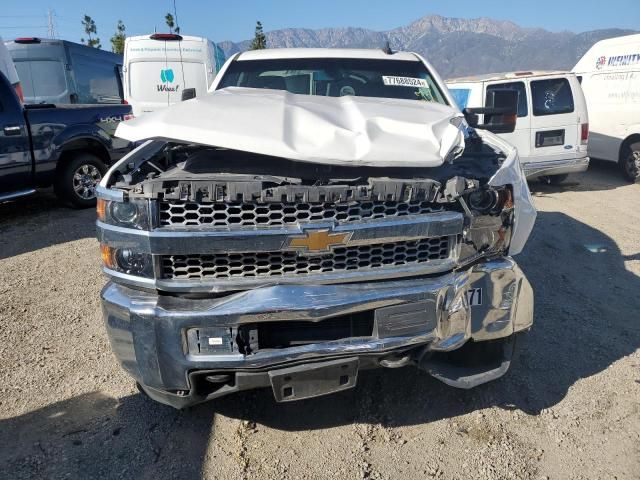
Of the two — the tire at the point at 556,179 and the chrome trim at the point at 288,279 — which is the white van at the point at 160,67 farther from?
the chrome trim at the point at 288,279

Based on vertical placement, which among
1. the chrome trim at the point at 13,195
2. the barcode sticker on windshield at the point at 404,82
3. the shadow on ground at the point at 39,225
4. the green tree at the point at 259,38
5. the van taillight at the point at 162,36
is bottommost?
the shadow on ground at the point at 39,225

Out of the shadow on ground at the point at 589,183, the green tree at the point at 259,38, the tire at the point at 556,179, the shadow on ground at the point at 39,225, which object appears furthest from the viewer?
the green tree at the point at 259,38

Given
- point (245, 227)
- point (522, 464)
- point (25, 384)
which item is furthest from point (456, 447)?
point (25, 384)

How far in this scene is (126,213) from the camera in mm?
2223

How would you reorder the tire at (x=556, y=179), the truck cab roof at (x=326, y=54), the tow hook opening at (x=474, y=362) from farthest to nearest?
the tire at (x=556, y=179), the truck cab roof at (x=326, y=54), the tow hook opening at (x=474, y=362)

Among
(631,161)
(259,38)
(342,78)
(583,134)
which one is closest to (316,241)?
(342,78)

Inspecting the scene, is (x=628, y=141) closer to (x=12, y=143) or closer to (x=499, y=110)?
(x=499, y=110)

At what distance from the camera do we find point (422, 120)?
2.71 meters

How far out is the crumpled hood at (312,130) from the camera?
228 centimetres

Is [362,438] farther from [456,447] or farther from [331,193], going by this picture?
[331,193]

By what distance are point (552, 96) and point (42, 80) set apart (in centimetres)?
1068

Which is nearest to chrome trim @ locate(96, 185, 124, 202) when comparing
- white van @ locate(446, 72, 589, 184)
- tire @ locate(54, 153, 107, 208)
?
tire @ locate(54, 153, 107, 208)

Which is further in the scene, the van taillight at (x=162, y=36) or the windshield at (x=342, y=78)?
the van taillight at (x=162, y=36)

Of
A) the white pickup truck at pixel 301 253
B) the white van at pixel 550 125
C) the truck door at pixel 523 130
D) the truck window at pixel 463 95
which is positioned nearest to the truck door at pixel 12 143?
the white pickup truck at pixel 301 253
